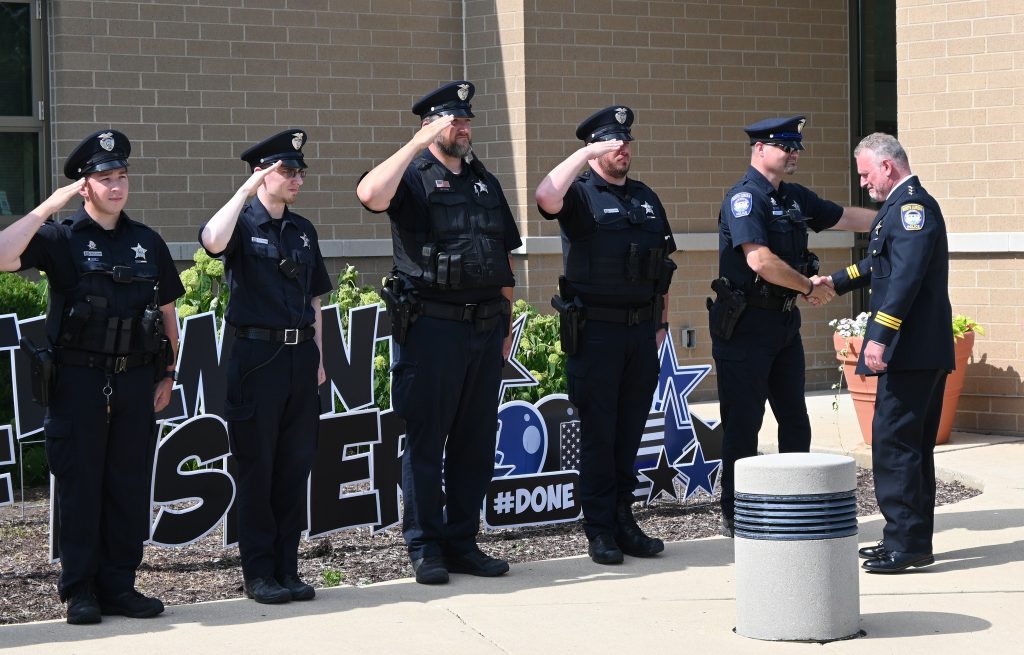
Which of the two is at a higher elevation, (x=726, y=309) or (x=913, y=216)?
(x=913, y=216)

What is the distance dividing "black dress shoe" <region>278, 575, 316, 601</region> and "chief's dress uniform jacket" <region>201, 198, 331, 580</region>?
4cm

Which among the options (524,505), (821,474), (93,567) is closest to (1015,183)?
(524,505)

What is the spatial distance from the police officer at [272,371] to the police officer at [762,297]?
2.29 meters

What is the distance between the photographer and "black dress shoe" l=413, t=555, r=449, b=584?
6.64 meters

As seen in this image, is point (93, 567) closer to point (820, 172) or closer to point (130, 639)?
point (130, 639)

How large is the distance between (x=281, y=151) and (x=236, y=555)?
2.29 metres

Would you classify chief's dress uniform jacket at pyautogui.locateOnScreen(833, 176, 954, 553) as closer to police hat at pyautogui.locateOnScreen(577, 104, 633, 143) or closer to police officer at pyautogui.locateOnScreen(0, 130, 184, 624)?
police hat at pyautogui.locateOnScreen(577, 104, 633, 143)

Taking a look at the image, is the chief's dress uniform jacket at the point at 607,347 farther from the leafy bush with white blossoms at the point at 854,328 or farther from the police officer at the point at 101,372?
the leafy bush with white blossoms at the point at 854,328

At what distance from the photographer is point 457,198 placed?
21.8ft

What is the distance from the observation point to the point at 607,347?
715cm

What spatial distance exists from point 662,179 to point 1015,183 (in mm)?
3473

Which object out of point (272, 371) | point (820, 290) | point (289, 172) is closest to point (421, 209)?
point (289, 172)

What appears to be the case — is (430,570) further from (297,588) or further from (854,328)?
(854,328)

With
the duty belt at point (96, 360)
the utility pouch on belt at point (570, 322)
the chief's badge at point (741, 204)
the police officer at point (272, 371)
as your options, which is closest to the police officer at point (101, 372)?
the duty belt at point (96, 360)
